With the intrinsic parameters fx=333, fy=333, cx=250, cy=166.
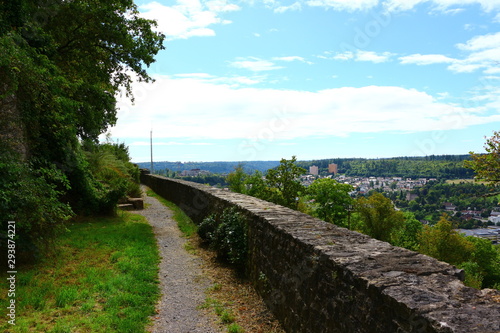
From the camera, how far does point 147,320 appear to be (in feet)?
14.7

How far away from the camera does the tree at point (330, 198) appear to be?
102ft

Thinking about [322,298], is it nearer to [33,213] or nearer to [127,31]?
[33,213]

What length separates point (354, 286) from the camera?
2.68m

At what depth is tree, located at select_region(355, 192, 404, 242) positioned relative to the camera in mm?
38906

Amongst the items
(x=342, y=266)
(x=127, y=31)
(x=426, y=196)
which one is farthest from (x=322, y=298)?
(x=426, y=196)

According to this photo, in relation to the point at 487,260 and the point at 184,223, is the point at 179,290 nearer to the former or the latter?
the point at 184,223

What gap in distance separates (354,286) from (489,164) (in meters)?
19.4

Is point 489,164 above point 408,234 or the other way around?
above

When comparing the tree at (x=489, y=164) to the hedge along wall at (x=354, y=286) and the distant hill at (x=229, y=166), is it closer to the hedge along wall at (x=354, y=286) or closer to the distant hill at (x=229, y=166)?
the distant hill at (x=229, y=166)

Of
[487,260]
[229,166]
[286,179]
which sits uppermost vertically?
[229,166]

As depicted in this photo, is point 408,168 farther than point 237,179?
Yes

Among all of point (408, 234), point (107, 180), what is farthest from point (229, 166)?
point (408, 234)

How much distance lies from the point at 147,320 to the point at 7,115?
498 cm

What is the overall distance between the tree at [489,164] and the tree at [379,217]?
20481 millimetres
